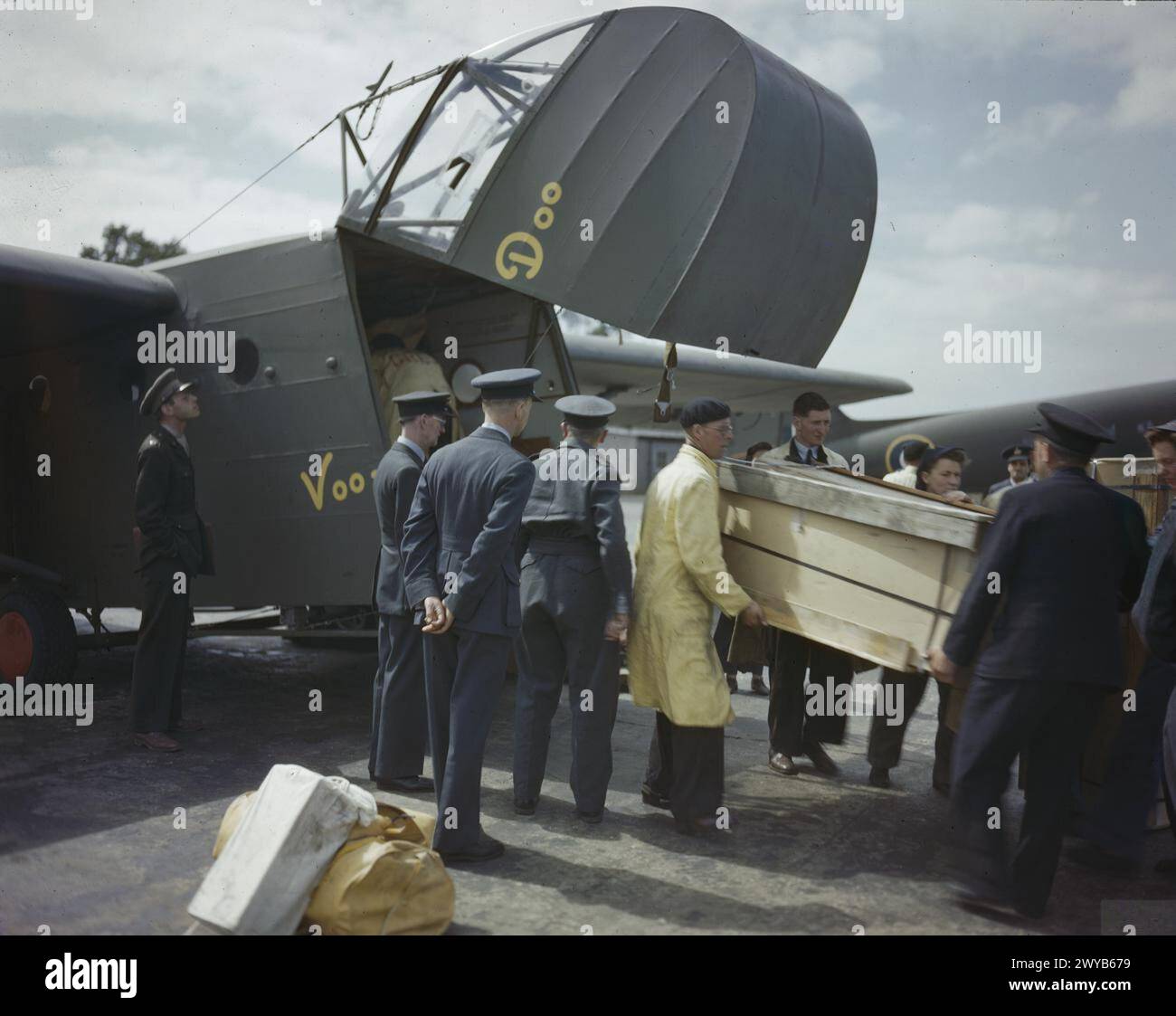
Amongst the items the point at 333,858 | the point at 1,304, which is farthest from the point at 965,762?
the point at 1,304

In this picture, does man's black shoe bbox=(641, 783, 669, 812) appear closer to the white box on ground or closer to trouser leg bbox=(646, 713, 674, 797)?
trouser leg bbox=(646, 713, 674, 797)

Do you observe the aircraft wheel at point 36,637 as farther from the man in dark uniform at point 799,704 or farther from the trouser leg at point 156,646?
the man in dark uniform at point 799,704

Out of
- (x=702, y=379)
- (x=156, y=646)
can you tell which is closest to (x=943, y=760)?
(x=156, y=646)

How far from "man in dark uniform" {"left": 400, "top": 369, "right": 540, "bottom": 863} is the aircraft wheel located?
4421 millimetres

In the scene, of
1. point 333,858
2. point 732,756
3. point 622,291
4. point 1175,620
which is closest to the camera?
point 333,858

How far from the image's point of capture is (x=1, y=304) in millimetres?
7137

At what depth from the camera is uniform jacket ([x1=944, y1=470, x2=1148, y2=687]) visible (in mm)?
3508

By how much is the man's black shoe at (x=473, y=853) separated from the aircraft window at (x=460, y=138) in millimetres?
3384

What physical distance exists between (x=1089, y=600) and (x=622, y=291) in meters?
2.71

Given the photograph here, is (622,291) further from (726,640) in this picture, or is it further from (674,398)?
(674,398)

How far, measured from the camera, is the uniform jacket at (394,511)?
5223mm

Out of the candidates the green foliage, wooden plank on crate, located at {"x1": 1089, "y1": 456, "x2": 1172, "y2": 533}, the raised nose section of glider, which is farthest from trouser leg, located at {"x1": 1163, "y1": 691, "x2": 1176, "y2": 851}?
the green foliage

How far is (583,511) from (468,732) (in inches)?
46.4

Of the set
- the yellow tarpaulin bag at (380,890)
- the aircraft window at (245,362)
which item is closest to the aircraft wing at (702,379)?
the aircraft window at (245,362)
